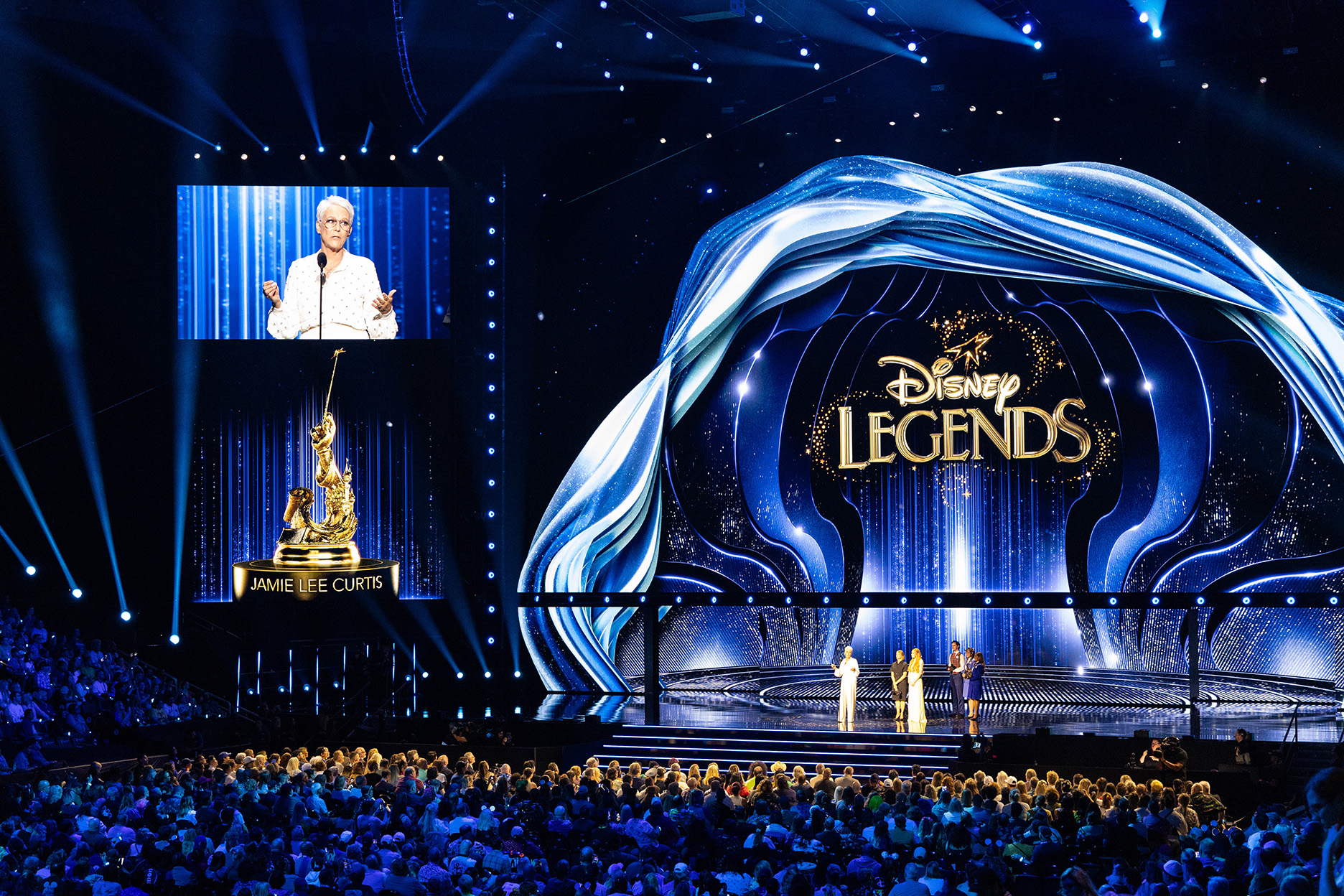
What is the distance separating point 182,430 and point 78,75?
5226 mm

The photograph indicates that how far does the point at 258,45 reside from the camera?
20.3 m

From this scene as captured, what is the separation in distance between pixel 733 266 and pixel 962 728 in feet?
26.3

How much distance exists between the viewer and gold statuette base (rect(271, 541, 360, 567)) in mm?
16750

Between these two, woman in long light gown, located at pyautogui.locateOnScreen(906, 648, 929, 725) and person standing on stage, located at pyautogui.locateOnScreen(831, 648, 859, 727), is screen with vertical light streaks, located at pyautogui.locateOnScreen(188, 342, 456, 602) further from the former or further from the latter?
woman in long light gown, located at pyautogui.locateOnScreen(906, 648, 929, 725)

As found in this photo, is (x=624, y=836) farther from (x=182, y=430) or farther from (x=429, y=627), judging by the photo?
(x=182, y=430)

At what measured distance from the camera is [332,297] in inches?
804

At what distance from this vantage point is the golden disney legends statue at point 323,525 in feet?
54.3

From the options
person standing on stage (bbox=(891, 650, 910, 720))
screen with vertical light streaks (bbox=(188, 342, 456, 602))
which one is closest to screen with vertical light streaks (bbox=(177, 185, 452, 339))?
screen with vertical light streaks (bbox=(188, 342, 456, 602))

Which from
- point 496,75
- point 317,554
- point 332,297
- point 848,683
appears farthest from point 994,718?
point 496,75

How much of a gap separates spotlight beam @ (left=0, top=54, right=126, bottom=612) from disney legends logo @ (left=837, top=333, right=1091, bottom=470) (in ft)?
35.8

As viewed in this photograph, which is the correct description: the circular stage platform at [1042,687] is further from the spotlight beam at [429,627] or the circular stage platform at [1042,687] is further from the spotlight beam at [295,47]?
the spotlight beam at [295,47]

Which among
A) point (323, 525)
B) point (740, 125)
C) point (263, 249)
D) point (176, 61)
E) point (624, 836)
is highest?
point (176, 61)

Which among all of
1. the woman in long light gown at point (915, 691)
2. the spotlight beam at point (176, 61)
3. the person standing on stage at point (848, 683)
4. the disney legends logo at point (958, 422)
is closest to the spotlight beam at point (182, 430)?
the spotlight beam at point (176, 61)

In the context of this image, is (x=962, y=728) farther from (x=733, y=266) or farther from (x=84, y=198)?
(x=84, y=198)
